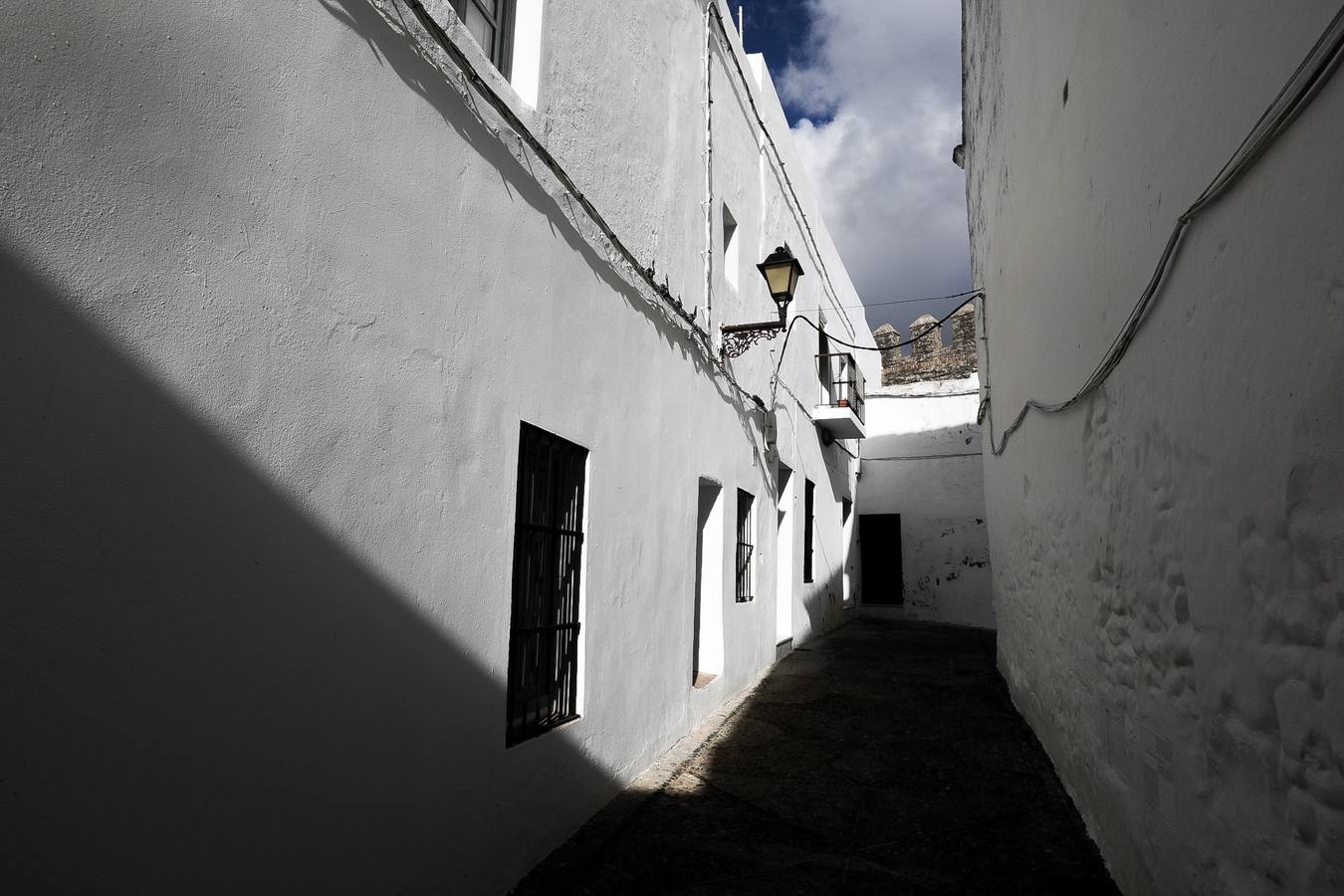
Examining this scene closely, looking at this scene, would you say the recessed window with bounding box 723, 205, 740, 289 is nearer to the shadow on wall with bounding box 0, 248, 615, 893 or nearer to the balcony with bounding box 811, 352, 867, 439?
the balcony with bounding box 811, 352, 867, 439

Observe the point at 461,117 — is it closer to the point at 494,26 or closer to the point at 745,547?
the point at 494,26

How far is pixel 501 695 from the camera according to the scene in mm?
3219

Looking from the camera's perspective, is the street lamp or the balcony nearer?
the street lamp

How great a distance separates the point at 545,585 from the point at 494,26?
2483 mm

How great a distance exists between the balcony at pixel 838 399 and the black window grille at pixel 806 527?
966mm

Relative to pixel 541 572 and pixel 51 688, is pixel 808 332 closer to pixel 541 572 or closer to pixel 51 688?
pixel 541 572

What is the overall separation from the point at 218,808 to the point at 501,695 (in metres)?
1.32

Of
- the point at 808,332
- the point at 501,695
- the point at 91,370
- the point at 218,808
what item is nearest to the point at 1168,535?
the point at 501,695

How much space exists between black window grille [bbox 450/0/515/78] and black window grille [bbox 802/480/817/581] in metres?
6.91

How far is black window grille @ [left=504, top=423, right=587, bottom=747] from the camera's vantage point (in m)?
3.52

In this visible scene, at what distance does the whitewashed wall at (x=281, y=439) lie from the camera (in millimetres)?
1646

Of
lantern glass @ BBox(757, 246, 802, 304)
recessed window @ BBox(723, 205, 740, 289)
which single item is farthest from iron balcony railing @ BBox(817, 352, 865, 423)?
lantern glass @ BBox(757, 246, 802, 304)

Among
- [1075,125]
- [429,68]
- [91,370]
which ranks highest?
[1075,125]

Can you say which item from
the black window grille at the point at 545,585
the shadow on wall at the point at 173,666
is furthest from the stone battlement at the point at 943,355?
the shadow on wall at the point at 173,666
